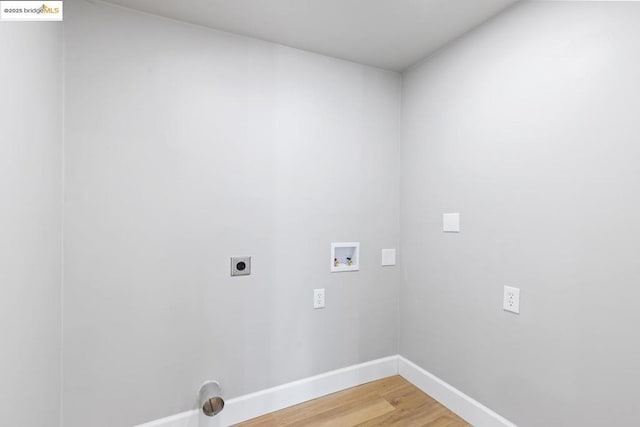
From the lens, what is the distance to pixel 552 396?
53.0 inches

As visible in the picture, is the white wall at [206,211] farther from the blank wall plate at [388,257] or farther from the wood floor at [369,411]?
the wood floor at [369,411]

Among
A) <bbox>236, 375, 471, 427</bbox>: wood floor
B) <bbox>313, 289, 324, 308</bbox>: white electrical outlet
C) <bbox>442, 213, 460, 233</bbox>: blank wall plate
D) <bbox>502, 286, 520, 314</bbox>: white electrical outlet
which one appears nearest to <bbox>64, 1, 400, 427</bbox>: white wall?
<bbox>313, 289, 324, 308</bbox>: white electrical outlet

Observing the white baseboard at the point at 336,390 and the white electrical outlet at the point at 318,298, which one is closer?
the white baseboard at the point at 336,390

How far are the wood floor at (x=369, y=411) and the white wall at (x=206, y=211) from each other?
194 mm

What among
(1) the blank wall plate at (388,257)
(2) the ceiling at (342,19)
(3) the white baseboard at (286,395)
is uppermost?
(2) the ceiling at (342,19)

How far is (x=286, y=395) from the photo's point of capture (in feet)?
6.14

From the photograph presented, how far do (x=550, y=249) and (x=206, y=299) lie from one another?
1.83 metres

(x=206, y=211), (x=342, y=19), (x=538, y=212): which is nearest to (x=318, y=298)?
(x=206, y=211)

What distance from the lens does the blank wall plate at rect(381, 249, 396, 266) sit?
2.23 meters

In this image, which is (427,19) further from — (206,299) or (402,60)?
(206,299)

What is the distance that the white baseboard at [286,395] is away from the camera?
1.63 m

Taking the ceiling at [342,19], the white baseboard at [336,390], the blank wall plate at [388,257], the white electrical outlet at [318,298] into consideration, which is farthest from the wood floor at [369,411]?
the ceiling at [342,19]

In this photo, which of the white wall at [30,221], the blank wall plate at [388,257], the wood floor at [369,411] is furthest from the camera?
the blank wall plate at [388,257]

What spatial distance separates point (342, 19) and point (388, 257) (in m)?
1.63
